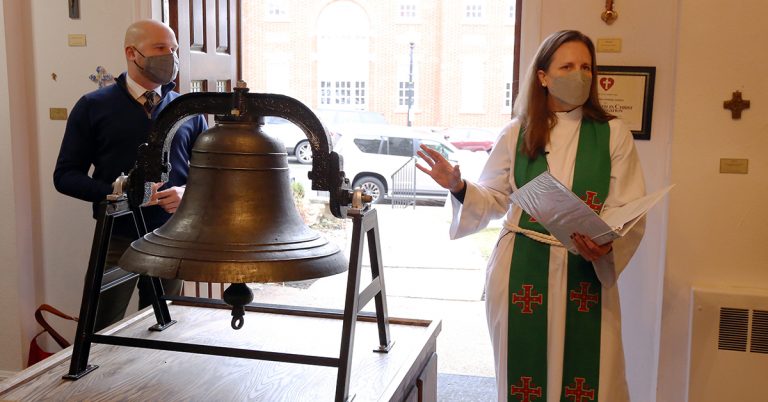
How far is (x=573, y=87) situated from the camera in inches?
94.4

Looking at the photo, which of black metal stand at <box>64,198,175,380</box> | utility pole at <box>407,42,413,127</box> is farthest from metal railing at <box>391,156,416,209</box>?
black metal stand at <box>64,198,175,380</box>

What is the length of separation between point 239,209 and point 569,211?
92cm

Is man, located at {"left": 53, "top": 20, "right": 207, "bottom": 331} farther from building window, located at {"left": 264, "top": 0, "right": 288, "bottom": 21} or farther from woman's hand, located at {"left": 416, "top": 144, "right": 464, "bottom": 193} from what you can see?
building window, located at {"left": 264, "top": 0, "right": 288, "bottom": 21}

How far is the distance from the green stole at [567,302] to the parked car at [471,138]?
422 inches

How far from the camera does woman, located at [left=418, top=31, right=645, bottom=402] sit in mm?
2416

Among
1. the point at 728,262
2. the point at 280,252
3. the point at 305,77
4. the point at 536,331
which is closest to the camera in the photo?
the point at 280,252

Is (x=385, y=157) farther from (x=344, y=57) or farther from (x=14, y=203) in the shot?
(x=344, y=57)

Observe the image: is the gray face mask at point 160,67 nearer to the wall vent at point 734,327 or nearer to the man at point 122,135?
the man at point 122,135

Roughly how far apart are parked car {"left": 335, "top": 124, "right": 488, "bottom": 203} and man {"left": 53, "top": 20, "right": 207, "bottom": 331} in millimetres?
7784

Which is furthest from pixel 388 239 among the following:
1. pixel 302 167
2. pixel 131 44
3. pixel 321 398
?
pixel 321 398

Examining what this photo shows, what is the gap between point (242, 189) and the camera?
1.62m

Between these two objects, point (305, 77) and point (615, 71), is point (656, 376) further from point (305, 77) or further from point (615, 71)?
point (305, 77)

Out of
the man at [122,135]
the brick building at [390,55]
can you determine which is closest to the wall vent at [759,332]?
the man at [122,135]

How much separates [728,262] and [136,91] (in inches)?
91.7
